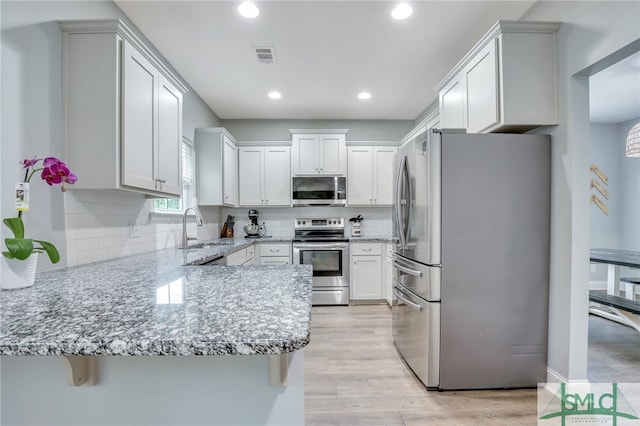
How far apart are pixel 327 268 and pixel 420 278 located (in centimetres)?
198

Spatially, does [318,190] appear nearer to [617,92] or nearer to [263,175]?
[263,175]

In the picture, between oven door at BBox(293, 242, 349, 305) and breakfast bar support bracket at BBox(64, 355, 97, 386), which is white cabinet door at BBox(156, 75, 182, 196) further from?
oven door at BBox(293, 242, 349, 305)

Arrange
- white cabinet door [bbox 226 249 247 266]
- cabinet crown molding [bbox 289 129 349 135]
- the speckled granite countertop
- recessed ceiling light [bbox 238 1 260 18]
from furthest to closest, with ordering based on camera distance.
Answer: cabinet crown molding [bbox 289 129 349 135] → white cabinet door [bbox 226 249 247 266] → recessed ceiling light [bbox 238 1 260 18] → the speckled granite countertop

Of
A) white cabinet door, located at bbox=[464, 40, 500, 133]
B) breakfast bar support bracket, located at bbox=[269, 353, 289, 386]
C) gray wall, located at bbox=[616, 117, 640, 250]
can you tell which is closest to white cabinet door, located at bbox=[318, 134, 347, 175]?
white cabinet door, located at bbox=[464, 40, 500, 133]

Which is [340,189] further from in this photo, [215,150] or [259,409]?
[259,409]

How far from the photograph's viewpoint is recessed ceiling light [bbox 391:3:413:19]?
6.91 feet

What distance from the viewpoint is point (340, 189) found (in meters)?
4.32

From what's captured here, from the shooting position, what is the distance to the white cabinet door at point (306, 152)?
4320 mm

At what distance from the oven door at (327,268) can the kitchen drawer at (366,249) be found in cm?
15

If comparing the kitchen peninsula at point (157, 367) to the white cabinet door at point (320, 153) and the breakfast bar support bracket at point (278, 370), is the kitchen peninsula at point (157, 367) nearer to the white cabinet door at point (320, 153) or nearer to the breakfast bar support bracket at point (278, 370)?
the breakfast bar support bracket at point (278, 370)

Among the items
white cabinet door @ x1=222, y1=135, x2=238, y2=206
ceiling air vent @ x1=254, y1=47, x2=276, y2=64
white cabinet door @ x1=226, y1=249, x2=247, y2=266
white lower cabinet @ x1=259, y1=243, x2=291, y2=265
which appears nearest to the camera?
ceiling air vent @ x1=254, y1=47, x2=276, y2=64

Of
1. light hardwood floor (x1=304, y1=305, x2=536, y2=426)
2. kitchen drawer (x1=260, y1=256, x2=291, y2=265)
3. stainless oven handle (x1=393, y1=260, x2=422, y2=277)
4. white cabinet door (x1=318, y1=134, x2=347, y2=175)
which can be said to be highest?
white cabinet door (x1=318, y1=134, x2=347, y2=175)

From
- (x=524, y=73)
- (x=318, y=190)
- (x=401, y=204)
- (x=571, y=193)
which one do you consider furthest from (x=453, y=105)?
(x=318, y=190)

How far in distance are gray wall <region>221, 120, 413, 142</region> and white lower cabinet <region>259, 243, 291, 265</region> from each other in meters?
1.73
